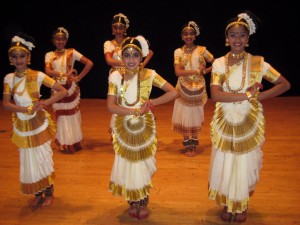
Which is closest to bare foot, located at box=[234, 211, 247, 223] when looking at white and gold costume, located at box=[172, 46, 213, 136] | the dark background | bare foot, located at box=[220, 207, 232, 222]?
bare foot, located at box=[220, 207, 232, 222]

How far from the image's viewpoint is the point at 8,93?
3.12 m

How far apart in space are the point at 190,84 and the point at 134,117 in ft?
5.89

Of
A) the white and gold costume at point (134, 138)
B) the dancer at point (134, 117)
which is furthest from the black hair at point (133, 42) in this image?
the white and gold costume at point (134, 138)

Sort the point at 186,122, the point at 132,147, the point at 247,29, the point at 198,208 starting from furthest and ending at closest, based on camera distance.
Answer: the point at 186,122 → the point at 198,208 → the point at 132,147 → the point at 247,29

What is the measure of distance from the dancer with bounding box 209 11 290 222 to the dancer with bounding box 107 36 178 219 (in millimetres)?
414

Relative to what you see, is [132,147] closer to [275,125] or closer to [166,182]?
[166,182]

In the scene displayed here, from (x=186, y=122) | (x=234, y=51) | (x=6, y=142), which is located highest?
(x=234, y=51)

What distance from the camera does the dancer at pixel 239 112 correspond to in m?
2.75

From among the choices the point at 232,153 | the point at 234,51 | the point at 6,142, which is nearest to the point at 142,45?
the point at 234,51

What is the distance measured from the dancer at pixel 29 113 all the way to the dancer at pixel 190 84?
1804mm

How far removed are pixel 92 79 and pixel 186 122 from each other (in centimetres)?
432

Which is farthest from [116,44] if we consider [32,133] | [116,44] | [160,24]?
[160,24]

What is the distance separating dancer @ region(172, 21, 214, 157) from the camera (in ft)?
14.7

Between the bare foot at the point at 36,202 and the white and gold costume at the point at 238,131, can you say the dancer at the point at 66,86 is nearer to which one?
the bare foot at the point at 36,202
